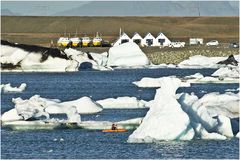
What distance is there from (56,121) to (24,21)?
15258 centimetres

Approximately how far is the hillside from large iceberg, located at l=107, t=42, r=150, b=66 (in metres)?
65.5

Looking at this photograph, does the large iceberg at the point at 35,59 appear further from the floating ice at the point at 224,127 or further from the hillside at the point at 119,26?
the hillside at the point at 119,26

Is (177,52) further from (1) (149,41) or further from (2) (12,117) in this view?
(2) (12,117)

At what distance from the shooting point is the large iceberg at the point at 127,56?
83.7 metres

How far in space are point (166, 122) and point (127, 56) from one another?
56732mm

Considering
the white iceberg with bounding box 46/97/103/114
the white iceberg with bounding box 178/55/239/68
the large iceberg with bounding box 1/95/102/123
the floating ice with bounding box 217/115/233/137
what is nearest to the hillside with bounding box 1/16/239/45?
the white iceberg with bounding box 178/55/239/68

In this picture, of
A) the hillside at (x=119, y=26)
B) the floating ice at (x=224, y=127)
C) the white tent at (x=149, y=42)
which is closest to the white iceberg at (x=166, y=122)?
the floating ice at (x=224, y=127)

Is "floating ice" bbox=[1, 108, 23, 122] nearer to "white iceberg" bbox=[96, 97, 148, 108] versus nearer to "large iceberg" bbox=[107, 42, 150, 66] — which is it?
"white iceberg" bbox=[96, 97, 148, 108]

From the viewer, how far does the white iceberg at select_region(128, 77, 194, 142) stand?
30109 mm

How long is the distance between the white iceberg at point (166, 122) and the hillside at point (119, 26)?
123 meters

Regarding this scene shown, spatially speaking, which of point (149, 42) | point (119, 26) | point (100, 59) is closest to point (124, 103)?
point (100, 59)

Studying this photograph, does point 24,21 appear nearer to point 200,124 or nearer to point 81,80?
point 81,80

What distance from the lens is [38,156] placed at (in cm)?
2914

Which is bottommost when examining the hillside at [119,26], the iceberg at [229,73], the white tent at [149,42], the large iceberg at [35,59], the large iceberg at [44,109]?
the large iceberg at [44,109]
